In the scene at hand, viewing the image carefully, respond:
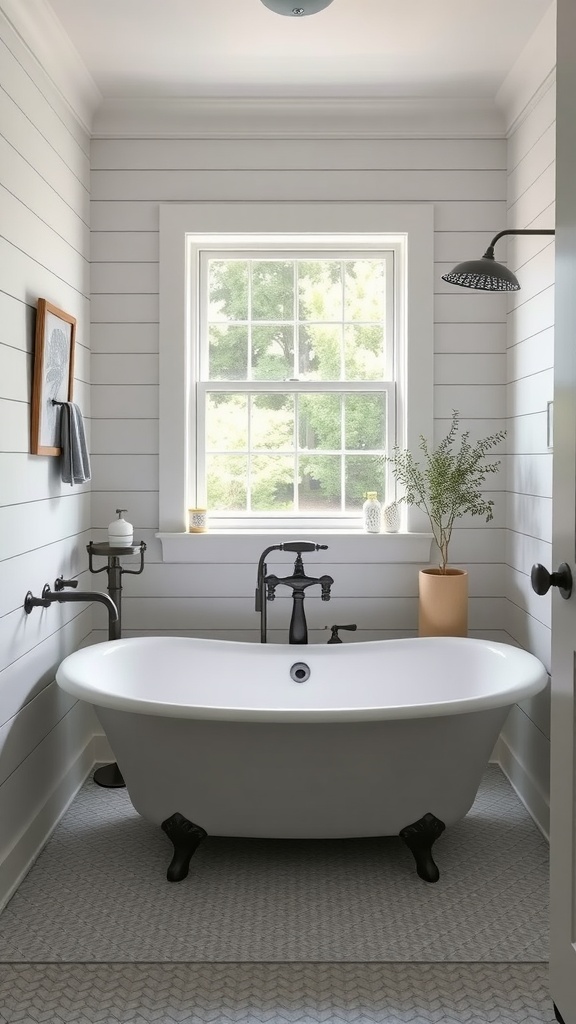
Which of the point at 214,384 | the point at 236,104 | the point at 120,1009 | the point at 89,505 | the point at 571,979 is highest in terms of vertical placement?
the point at 236,104

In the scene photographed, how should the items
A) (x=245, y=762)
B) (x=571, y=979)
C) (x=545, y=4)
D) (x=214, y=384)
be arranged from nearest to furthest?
(x=571, y=979) → (x=245, y=762) → (x=545, y=4) → (x=214, y=384)

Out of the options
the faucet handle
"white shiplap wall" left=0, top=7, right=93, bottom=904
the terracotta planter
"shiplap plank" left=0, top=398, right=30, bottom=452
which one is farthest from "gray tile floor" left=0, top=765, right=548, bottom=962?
"shiplap plank" left=0, top=398, right=30, bottom=452

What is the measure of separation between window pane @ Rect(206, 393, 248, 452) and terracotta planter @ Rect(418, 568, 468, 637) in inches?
41.2

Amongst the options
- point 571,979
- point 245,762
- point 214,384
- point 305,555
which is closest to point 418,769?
point 245,762

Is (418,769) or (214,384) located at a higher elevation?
(214,384)

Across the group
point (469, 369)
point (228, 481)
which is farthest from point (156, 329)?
point (469, 369)

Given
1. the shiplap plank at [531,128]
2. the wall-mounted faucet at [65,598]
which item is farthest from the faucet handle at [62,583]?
the shiplap plank at [531,128]

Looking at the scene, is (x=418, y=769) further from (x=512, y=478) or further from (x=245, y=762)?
(x=512, y=478)

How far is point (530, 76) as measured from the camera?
10.1 feet

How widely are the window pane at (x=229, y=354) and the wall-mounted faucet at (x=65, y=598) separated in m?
1.18

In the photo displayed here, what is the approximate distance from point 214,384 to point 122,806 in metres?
1.83

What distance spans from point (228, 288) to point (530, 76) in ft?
4.89

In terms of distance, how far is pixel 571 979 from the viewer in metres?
1.60

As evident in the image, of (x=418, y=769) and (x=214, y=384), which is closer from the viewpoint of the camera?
(x=418, y=769)
